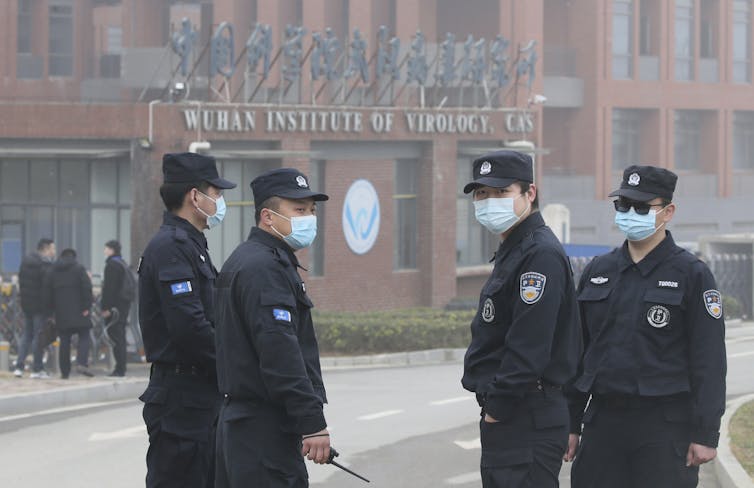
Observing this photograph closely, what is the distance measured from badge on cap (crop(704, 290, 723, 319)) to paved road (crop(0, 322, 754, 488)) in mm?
4368

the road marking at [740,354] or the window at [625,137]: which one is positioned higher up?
the window at [625,137]

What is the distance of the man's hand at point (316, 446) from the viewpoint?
20.9 ft

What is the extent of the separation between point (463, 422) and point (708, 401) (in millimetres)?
8294

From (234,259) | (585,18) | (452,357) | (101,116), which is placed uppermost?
(585,18)

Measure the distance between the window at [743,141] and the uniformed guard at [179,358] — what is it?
5792 cm

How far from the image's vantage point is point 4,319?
21.8m

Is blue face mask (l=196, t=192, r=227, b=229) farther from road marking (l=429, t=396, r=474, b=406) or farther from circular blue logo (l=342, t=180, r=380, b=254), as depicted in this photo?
circular blue logo (l=342, t=180, r=380, b=254)

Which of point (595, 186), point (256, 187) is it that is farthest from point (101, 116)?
point (595, 186)

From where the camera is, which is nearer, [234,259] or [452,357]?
[234,259]

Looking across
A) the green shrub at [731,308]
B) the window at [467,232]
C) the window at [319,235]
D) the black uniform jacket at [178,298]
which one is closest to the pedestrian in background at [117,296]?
the black uniform jacket at [178,298]

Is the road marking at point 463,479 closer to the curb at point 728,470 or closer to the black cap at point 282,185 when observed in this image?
the curb at point 728,470

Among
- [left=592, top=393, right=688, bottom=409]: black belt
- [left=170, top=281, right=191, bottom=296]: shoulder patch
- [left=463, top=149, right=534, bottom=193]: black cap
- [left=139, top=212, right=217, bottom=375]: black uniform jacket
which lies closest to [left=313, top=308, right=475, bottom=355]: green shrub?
[left=139, top=212, right=217, bottom=375]: black uniform jacket

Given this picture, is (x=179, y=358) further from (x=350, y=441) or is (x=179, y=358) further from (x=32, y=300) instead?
(x=32, y=300)

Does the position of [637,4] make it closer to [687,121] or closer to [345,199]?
[687,121]
